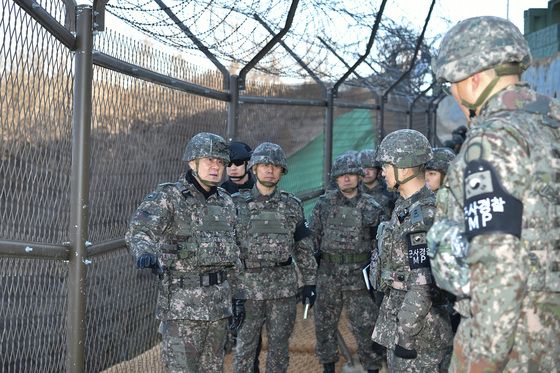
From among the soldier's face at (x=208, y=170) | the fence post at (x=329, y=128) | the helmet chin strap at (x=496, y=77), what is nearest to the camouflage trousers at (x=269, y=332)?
the soldier's face at (x=208, y=170)

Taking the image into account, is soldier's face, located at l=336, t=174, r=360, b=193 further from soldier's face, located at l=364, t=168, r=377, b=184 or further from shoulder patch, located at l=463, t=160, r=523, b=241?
shoulder patch, located at l=463, t=160, r=523, b=241

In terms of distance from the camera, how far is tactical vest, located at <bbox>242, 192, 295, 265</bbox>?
5625 millimetres

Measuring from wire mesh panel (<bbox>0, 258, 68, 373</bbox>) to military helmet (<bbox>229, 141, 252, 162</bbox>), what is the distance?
2331 millimetres

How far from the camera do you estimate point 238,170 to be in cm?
612

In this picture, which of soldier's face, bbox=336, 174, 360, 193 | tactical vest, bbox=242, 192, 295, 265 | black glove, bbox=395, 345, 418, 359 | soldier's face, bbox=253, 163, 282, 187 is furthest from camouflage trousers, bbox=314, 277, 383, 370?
black glove, bbox=395, 345, 418, 359

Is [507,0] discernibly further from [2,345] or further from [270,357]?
→ [2,345]

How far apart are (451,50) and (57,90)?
5.70 ft

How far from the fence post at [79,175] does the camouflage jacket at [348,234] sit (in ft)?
9.96

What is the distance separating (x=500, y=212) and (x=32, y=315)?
2034 mm

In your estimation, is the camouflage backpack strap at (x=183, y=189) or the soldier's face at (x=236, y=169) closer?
the camouflage backpack strap at (x=183, y=189)

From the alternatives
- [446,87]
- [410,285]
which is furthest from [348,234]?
[446,87]

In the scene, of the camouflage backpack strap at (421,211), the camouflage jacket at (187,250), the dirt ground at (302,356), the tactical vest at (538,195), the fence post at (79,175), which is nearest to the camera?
the tactical vest at (538,195)

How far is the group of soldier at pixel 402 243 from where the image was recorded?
2.41 meters

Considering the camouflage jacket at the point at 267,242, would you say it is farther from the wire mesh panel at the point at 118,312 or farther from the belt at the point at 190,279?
the belt at the point at 190,279
